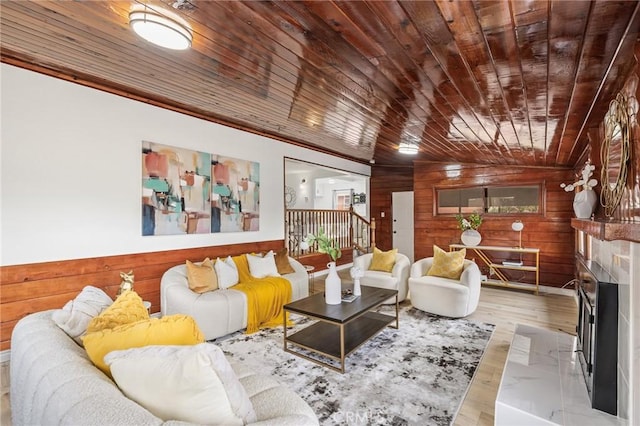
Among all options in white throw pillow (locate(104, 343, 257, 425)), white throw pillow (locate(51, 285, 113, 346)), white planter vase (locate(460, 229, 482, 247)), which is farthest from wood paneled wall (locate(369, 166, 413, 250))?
white throw pillow (locate(104, 343, 257, 425))

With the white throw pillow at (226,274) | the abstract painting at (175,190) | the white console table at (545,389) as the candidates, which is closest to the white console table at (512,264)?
the white console table at (545,389)

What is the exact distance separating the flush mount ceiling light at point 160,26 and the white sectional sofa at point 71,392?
5.69 ft

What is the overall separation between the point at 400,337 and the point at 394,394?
3.48 ft

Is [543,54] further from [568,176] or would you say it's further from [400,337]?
[568,176]

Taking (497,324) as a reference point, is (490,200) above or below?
above

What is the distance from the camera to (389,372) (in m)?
2.59

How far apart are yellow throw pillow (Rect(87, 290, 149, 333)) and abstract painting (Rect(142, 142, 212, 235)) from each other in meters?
1.99

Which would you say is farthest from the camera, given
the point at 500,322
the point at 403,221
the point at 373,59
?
the point at 403,221

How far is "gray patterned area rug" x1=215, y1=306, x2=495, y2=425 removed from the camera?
2.10 metres

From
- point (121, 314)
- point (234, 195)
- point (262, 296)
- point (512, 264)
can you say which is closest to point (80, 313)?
point (121, 314)

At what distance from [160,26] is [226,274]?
2688mm

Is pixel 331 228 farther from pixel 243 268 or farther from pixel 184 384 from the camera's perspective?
pixel 184 384

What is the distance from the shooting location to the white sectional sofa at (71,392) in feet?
3.27

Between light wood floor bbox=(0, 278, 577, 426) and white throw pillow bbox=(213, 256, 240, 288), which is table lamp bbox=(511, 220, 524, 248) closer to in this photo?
light wood floor bbox=(0, 278, 577, 426)
